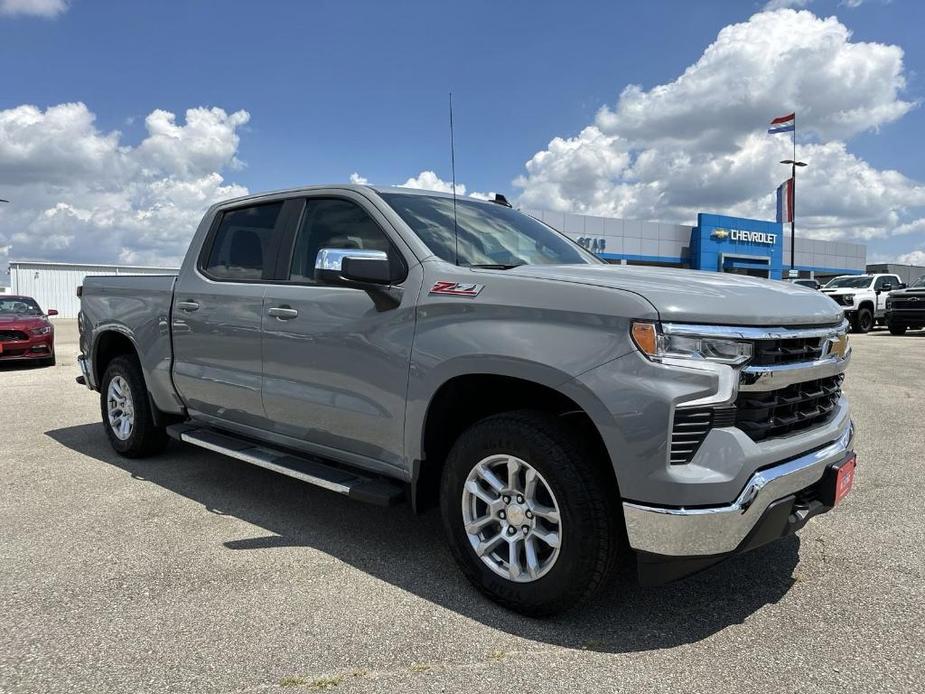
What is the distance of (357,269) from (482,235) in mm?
864

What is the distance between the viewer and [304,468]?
3.66 meters

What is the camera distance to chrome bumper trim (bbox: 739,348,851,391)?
2484mm

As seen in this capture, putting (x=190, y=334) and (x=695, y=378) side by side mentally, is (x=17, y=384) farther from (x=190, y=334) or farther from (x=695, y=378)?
(x=695, y=378)

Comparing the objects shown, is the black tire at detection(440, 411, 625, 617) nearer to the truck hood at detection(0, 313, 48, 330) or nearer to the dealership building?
the truck hood at detection(0, 313, 48, 330)

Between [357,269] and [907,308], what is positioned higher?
[357,269]

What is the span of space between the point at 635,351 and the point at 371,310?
1.42 meters

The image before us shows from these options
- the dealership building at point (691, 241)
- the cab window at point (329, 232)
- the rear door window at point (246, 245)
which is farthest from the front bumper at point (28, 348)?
the dealership building at point (691, 241)

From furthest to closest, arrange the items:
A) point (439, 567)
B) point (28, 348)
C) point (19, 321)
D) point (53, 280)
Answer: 1. point (53, 280)
2. point (19, 321)
3. point (28, 348)
4. point (439, 567)

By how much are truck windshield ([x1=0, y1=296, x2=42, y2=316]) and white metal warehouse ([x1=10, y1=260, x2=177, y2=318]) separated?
2534cm

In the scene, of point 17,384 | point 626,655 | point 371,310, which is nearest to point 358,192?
point 371,310

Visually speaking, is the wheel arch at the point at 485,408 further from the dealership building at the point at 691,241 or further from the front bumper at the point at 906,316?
the dealership building at the point at 691,241

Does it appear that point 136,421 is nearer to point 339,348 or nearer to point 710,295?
point 339,348

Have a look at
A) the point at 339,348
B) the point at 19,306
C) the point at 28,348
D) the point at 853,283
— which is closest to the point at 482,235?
the point at 339,348

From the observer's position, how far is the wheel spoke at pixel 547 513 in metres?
2.70
